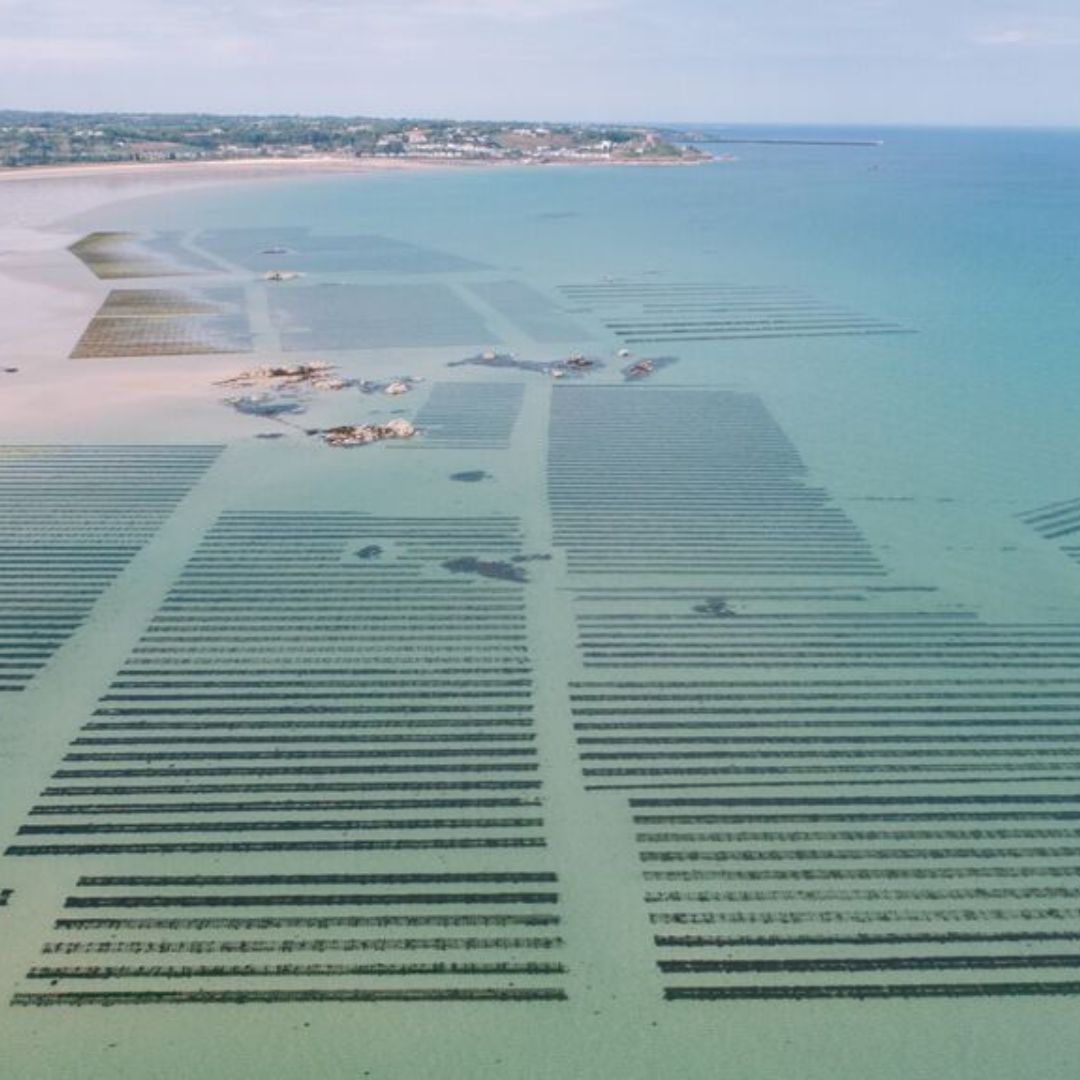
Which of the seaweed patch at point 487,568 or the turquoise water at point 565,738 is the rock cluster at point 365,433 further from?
the seaweed patch at point 487,568

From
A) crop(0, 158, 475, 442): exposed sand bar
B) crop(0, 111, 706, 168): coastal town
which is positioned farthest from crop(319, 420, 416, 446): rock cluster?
crop(0, 111, 706, 168): coastal town

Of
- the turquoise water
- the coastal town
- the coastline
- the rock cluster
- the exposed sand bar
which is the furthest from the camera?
the coastal town

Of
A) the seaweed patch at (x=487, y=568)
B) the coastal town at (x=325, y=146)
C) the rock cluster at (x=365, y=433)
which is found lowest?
the coastal town at (x=325, y=146)

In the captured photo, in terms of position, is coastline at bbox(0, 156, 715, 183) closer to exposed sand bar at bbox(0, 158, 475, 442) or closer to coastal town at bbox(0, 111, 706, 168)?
coastal town at bbox(0, 111, 706, 168)

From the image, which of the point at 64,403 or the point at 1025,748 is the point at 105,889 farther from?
the point at 64,403

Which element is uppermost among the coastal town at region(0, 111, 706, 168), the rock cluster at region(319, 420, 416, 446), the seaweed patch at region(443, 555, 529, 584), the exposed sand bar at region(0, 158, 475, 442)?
the seaweed patch at region(443, 555, 529, 584)

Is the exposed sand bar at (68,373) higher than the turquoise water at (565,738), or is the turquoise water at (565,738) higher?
the turquoise water at (565,738)

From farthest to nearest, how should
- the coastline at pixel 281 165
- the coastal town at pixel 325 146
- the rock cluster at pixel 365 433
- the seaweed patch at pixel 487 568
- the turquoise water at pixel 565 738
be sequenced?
the coastal town at pixel 325 146
the coastline at pixel 281 165
the rock cluster at pixel 365 433
the seaweed patch at pixel 487 568
the turquoise water at pixel 565 738

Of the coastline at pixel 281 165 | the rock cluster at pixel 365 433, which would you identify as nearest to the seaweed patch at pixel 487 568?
the rock cluster at pixel 365 433

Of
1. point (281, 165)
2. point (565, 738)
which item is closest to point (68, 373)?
point (565, 738)
